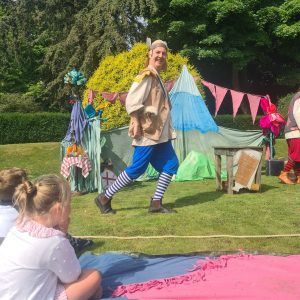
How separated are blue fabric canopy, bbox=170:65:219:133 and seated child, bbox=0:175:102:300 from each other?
644cm

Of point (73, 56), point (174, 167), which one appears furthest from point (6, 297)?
point (73, 56)

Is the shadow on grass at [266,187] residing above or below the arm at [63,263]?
below

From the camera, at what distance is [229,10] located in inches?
823

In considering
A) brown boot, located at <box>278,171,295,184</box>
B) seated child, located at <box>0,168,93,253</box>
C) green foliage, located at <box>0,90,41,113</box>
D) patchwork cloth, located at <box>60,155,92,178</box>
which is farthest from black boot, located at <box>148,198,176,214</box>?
green foliage, located at <box>0,90,41,113</box>

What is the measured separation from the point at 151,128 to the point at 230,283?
8.44ft

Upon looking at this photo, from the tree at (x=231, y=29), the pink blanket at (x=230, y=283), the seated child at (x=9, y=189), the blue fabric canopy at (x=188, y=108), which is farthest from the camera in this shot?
the tree at (x=231, y=29)

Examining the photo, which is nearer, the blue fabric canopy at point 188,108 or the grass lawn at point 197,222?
the grass lawn at point 197,222

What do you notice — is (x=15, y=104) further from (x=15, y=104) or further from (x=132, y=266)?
(x=132, y=266)

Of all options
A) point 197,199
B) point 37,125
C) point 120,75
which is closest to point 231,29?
point 37,125

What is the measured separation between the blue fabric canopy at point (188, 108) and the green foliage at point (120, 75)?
2799mm

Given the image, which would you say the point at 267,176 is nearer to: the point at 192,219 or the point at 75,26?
the point at 192,219

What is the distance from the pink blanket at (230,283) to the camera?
3.04 m

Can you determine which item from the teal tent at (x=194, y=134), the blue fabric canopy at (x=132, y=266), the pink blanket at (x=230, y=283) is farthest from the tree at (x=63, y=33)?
the pink blanket at (x=230, y=283)

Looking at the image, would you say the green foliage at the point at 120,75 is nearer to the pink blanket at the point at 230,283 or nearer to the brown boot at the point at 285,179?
the brown boot at the point at 285,179
